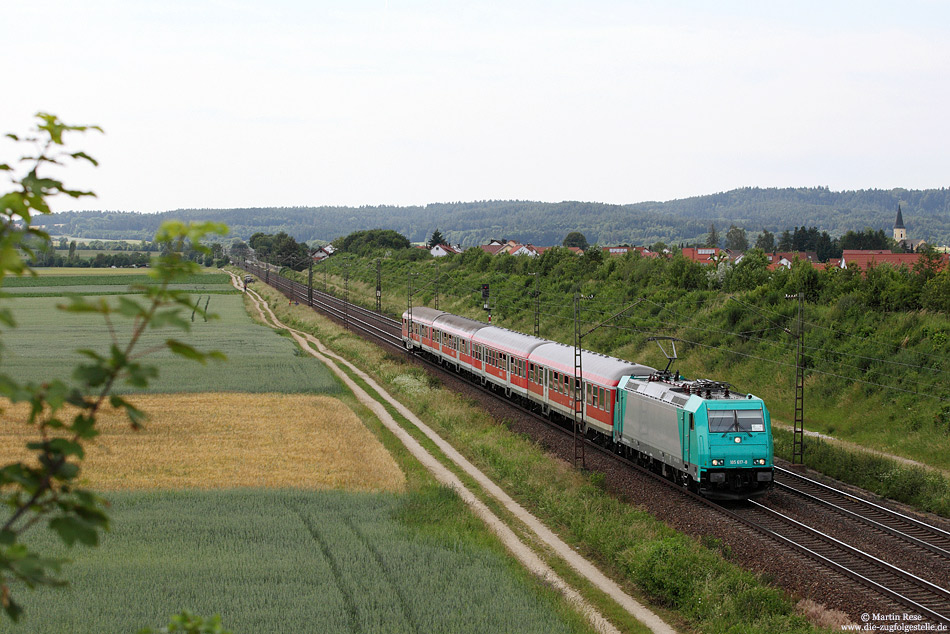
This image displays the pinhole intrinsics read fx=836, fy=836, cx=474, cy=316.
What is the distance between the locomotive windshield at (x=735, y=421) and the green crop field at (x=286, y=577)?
8.39 metres

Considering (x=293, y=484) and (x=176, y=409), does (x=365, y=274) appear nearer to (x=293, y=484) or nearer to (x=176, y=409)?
(x=176, y=409)

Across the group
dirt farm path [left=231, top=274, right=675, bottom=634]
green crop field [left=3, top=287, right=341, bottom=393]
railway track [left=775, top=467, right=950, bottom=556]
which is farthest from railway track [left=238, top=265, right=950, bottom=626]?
green crop field [left=3, top=287, right=341, bottom=393]

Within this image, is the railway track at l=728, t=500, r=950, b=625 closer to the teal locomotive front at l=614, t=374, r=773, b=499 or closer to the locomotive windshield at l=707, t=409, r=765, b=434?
the teal locomotive front at l=614, t=374, r=773, b=499

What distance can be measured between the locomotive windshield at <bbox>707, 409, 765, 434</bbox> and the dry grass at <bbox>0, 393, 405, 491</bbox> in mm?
10494

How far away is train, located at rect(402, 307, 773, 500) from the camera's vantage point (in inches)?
992

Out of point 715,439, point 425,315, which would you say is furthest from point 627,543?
point 425,315

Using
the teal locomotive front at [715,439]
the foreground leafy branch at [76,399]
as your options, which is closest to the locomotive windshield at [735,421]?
the teal locomotive front at [715,439]

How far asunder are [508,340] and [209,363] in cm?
2917

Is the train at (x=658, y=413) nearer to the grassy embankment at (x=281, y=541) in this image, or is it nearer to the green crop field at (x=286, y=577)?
the grassy embankment at (x=281, y=541)

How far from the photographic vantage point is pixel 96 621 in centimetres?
1484

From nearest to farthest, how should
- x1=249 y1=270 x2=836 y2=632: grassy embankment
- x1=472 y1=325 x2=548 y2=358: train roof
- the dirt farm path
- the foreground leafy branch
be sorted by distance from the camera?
the foreground leafy branch < x1=249 y1=270 x2=836 y2=632: grassy embankment < the dirt farm path < x1=472 y1=325 x2=548 y2=358: train roof

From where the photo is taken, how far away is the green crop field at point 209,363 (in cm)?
5081

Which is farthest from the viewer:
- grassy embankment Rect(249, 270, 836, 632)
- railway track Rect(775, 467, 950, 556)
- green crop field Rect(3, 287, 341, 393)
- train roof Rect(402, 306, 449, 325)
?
train roof Rect(402, 306, 449, 325)

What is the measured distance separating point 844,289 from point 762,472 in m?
28.4
